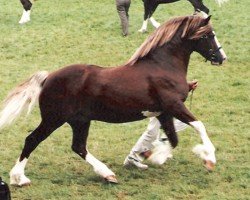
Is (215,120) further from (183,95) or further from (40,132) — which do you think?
(40,132)

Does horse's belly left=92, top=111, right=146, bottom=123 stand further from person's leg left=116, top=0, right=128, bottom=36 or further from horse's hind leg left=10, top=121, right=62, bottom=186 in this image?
person's leg left=116, top=0, right=128, bottom=36

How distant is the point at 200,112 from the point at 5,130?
309 centimetres

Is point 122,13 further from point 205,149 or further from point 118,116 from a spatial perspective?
point 205,149

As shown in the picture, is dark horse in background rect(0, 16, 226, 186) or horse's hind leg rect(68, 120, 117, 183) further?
horse's hind leg rect(68, 120, 117, 183)

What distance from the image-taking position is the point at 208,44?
682 cm

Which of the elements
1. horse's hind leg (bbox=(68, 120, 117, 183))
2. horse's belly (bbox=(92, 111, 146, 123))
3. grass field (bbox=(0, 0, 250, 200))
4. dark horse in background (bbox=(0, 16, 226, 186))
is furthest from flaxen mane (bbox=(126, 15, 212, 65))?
grass field (bbox=(0, 0, 250, 200))

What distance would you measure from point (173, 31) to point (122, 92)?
891 millimetres

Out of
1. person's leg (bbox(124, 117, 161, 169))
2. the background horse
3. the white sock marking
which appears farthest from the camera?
the background horse

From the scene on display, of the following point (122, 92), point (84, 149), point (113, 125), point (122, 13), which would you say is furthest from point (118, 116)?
point (122, 13)

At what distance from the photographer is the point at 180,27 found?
22.0 ft

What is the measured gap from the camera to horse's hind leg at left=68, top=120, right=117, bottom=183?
261 inches

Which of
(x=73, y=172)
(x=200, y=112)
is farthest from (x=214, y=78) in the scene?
(x=73, y=172)

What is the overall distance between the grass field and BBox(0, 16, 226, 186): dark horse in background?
1.28ft

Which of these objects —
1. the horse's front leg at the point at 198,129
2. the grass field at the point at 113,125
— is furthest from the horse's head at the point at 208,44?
the grass field at the point at 113,125
